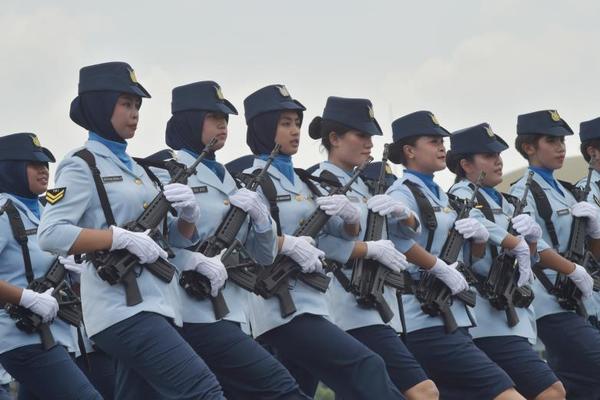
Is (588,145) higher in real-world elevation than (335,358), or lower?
higher

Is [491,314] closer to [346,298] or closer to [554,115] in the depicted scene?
[346,298]

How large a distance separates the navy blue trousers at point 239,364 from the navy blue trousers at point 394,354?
3.90 ft

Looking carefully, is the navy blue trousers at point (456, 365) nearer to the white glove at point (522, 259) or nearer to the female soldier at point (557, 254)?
the white glove at point (522, 259)

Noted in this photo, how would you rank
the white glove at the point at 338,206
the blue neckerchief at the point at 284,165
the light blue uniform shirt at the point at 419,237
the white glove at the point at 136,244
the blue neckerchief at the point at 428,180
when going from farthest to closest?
the blue neckerchief at the point at 428,180
the light blue uniform shirt at the point at 419,237
the blue neckerchief at the point at 284,165
the white glove at the point at 338,206
the white glove at the point at 136,244

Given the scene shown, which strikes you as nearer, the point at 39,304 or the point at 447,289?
the point at 39,304

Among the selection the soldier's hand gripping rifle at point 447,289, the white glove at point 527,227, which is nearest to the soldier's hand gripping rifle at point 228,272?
the soldier's hand gripping rifle at point 447,289

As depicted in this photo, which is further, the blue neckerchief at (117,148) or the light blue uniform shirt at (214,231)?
the light blue uniform shirt at (214,231)

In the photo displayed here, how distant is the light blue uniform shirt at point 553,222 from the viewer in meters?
11.3

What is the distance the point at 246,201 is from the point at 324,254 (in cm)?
92

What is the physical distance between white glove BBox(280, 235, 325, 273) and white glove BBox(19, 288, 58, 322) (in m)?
1.75

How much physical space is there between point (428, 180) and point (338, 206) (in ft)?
4.98

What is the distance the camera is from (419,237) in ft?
33.4

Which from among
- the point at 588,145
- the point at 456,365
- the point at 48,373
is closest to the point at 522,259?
the point at 456,365

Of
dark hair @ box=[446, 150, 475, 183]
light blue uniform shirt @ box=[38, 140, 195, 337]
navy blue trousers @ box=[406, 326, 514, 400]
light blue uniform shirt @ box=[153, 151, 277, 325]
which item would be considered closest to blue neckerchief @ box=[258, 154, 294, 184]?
light blue uniform shirt @ box=[153, 151, 277, 325]
